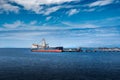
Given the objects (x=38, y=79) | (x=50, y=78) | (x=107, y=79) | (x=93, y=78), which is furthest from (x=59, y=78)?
(x=107, y=79)

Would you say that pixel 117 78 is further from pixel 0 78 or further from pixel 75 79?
pixel 0 78

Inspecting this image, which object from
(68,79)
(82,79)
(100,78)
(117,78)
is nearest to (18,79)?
(68,79)

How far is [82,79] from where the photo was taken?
52.3 m

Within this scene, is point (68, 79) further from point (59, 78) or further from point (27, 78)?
point (27, 78)

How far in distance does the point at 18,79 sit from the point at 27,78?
7.99 ft

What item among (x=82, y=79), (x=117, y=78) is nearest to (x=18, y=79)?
(x=82, y=79)

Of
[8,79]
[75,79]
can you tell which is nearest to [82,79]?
[75,79]

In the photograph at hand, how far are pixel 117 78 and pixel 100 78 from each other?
4.37 m

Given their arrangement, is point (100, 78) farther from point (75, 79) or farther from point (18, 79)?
point (18, 79)

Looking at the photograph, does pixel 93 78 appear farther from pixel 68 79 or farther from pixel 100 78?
pixel 68 79

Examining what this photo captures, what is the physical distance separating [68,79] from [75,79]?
179 cm

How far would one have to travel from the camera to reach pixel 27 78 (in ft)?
175

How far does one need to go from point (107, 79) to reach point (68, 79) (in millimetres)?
9925

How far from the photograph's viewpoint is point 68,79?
5250 cm
